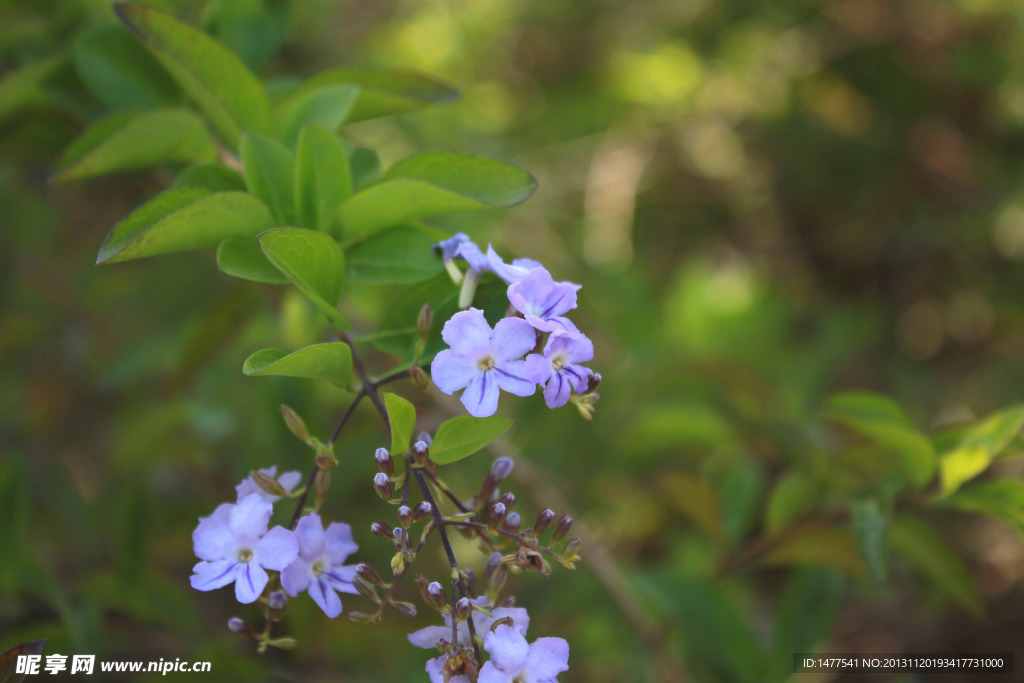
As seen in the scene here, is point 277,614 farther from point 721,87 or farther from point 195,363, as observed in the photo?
point 721,87

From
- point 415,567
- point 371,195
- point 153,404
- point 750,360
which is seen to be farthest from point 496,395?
point 750,360

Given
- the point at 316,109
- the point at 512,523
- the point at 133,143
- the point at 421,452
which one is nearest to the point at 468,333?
the point at 421,452

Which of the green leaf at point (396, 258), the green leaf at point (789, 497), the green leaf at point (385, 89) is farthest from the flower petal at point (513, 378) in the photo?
the green leaf at point (789, 497)

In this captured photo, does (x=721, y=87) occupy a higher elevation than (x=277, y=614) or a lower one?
higher

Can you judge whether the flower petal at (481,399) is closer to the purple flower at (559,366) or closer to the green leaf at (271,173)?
the purple flower at (559,366)

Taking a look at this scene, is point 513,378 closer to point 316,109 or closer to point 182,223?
point 182,223
